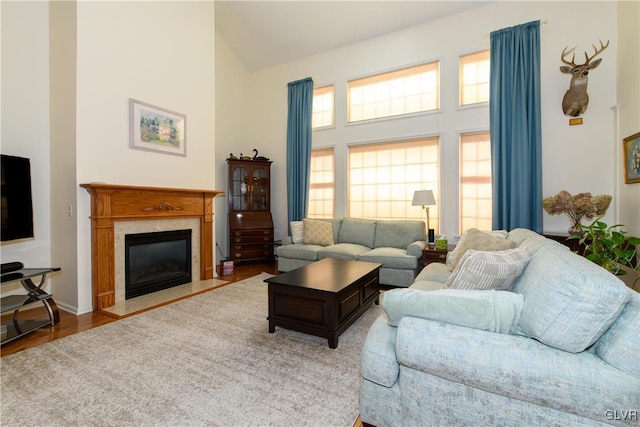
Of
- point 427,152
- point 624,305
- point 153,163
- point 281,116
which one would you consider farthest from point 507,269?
point 281,116

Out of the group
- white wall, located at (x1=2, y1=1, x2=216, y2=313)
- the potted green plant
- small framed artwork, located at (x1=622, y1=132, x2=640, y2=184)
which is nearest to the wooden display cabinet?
white wall, located at (x1=2, y1=1, x2=216, y2=313)

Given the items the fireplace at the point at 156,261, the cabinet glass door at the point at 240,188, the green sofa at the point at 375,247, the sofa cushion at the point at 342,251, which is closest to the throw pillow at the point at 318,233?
the green sofa at the point at 375,247

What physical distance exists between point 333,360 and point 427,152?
357cm

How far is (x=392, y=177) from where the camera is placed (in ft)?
16.0

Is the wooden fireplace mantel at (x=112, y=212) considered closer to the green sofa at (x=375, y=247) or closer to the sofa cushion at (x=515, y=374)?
the green sofa at (x=375, y=247)

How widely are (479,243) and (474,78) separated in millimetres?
2914

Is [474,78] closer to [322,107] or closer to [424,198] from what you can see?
[424,198]

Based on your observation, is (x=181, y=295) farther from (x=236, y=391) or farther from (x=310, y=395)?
(x=310, y=395)

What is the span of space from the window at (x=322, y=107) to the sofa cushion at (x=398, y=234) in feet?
7.24

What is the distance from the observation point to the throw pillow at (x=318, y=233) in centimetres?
469

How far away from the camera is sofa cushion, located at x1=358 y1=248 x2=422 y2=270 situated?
3752mm

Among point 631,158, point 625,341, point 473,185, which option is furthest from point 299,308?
point 631,158

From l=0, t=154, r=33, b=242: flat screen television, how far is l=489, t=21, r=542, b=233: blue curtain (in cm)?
536

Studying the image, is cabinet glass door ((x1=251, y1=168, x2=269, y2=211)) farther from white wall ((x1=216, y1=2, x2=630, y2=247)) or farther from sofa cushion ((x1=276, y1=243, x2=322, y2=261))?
sofa cushion ((x1=276, y1=243, x2=322, y2=261))
